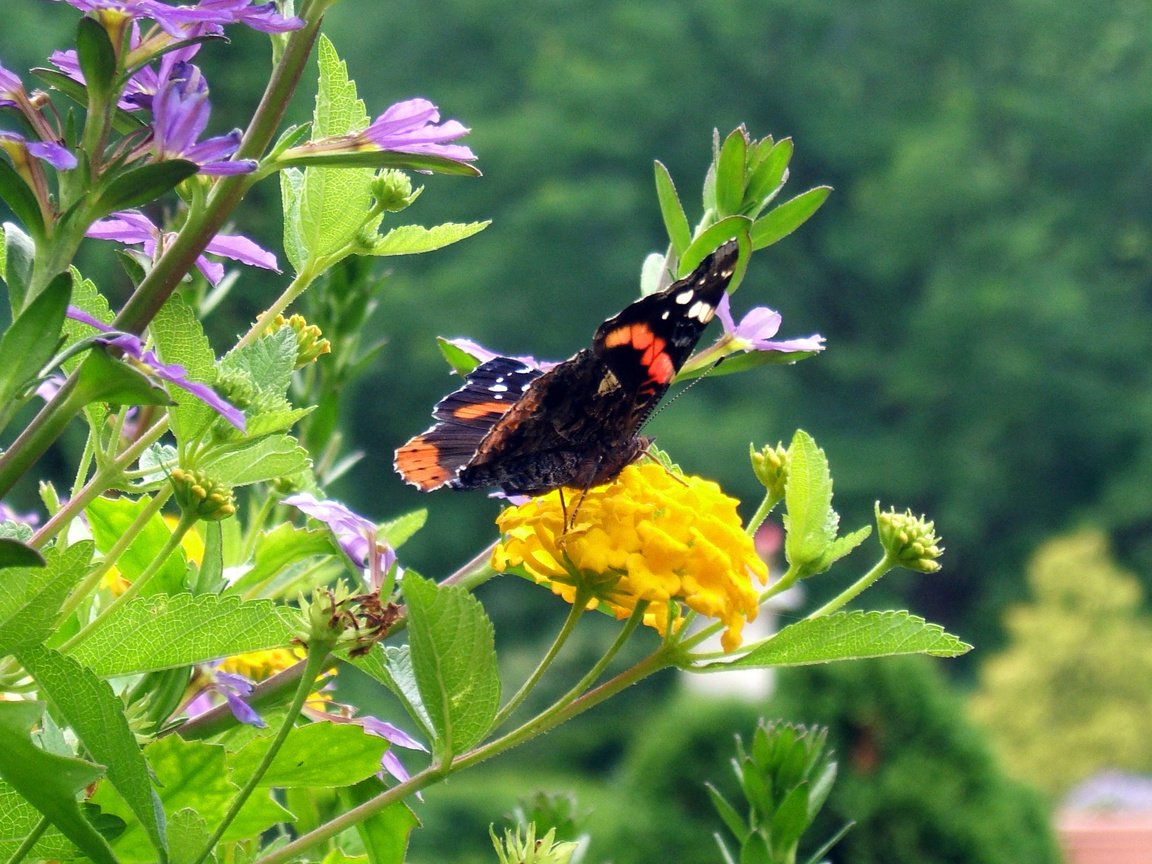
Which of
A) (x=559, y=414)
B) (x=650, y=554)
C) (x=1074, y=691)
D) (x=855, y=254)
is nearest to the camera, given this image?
(x=650, y=554)

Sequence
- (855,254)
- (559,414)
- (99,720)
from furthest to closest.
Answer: (855,254), (559,414), (99,720)

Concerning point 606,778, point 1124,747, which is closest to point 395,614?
point 1124,747

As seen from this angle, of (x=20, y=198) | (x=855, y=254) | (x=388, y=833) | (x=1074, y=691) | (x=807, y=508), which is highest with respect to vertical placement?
(x=855, y=254)

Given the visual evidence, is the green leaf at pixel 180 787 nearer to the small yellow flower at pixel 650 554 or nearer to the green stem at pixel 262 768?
the green stem at pixel 262 768

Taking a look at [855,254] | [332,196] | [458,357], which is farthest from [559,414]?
[855,254]

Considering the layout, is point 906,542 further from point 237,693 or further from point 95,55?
point 95,55

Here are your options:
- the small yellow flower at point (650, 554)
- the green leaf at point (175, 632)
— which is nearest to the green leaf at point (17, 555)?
the green leaf at point (175, 632)
